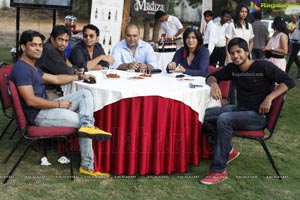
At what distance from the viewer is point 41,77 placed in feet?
12.5

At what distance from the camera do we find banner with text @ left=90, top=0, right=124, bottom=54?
8.27 metres

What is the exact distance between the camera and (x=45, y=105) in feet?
11.7

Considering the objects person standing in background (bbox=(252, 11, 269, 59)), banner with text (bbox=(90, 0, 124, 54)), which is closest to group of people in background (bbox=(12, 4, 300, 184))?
→ banner with text (bbox=(90, 0, 124, 54))

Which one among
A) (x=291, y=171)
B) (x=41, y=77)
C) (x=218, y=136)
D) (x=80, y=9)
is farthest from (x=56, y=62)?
(x=80, y=9)

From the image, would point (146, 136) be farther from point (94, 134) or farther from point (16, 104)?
point (16, 104)

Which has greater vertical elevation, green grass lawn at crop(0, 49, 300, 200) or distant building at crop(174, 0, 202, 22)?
distant building at crop(174, 0, 202, 22)

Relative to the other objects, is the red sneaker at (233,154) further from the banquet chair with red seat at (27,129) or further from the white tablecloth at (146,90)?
the banquet chair with red seat at (27,129)

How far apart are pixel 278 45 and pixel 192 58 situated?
2522mm

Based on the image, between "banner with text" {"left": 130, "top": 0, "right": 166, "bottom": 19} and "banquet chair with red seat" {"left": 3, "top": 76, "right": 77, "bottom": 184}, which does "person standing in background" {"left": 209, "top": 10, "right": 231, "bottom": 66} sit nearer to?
"banner with text" {"left": 130, "top": 0, "right": 166, "bottom": 19}

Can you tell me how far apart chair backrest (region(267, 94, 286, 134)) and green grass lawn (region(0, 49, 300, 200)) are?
0.49 m

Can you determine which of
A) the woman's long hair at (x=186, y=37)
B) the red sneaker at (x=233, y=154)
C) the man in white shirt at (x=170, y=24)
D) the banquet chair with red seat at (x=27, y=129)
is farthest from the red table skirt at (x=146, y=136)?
the man in white shirt at (x=170, y=24)

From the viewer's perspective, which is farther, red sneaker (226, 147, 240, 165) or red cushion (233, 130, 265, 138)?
red sneaker (226, 147, 240, 165)

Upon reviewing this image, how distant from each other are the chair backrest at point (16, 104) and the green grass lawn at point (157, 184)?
0.50m

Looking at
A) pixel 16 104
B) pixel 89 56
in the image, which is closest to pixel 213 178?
pixel 16 104
